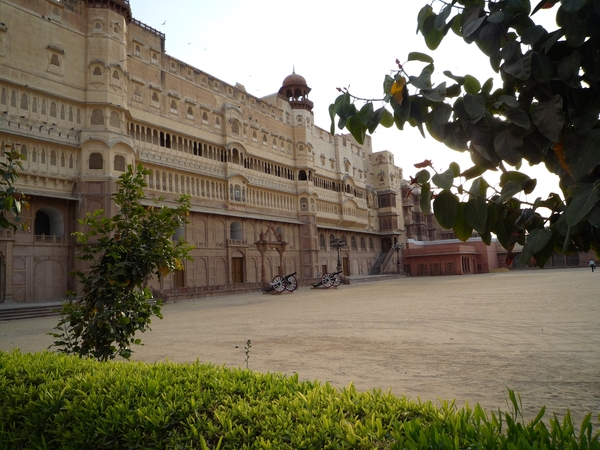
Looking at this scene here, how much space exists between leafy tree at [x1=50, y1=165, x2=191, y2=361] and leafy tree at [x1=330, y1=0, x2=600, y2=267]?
4.36 m

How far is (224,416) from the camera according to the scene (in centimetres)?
273

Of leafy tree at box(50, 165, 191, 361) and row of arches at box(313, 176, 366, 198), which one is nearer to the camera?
leafy tree at box(50, 165, 191, 361)

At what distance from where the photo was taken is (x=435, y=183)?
1541mm

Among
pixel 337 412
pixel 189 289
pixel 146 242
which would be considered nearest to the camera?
pixel 337 412

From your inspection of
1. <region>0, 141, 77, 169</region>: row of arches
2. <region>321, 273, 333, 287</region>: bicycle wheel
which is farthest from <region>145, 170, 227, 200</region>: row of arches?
<region>321, 273, 333, 287</region>: bicycle wheel

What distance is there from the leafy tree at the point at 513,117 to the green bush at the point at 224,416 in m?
0.98

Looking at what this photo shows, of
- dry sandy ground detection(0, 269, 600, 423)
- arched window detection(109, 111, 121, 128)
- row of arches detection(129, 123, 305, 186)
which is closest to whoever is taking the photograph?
dry sandy ground detection(0, 269, 600, 423)

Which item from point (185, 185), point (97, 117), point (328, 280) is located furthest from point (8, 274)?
point (328, 280)

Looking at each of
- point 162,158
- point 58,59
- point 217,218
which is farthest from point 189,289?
point 58,59

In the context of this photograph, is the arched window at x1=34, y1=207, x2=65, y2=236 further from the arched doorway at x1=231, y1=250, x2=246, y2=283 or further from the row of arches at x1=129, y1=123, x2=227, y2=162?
the arched doorway at x1=231, y1=250, x2=246, y2=283

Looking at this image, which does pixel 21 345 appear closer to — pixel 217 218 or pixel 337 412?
pixel 337 412

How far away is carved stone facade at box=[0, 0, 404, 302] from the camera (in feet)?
72.6

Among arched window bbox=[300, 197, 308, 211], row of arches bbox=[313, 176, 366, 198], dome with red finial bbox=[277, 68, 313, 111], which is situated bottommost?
arched window bbox=[300, 197, 308, 211]

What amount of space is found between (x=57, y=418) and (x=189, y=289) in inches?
923
